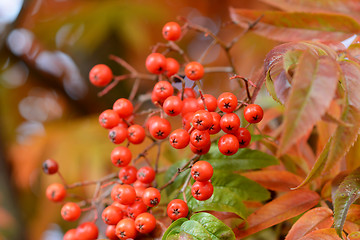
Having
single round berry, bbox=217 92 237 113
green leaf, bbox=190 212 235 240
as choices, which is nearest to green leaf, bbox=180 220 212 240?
green leaf, bbox=190 212 235 240

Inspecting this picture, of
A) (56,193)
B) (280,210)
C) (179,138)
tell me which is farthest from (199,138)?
(56,193)

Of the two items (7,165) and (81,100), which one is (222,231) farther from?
(81,100)

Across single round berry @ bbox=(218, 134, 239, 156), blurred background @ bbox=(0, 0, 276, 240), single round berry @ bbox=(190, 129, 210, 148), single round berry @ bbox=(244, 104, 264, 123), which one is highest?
single round berry @ bbox=(244, 104, 264, 123)

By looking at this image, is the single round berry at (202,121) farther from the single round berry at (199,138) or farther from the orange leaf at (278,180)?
the orange leaf at (278,180)

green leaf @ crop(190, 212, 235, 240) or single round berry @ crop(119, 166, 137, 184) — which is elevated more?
single round berry @ crop(119, 166, 137, 184)

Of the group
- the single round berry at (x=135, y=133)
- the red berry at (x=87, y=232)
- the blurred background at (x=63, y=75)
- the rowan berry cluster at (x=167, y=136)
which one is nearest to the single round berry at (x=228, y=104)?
the rowan berry cluster at (x=167, y=136)

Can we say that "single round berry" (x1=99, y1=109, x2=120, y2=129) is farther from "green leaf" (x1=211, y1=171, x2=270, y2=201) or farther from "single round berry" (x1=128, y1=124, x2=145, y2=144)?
"green leaf" (x1=211, y1=171, x2=270, y2=201)

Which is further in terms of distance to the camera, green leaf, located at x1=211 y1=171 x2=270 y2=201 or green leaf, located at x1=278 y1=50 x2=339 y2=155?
green leaf, located at x1=211 y1=171 x2=270 y2=201
